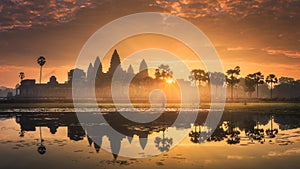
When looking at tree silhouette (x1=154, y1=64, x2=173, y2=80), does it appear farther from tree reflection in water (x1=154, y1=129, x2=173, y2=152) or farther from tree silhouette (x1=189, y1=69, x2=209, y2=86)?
tree reflection in water (x1=154, y1=129, x2=173, y2=152)

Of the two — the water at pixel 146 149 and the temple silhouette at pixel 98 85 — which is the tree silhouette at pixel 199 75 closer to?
the temple silhouette at pixel 98 85

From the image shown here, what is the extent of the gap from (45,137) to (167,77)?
140636 millimetres

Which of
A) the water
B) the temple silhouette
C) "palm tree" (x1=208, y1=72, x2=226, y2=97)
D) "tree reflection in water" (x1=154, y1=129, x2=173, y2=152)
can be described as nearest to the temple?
the temple silhouette

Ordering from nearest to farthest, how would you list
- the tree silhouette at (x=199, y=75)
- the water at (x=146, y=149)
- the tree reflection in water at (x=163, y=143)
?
the water at (x=146, y=149) < the tree reflection in water at (x=163, y=143) < the tree silhouette at (x=199, y=75)

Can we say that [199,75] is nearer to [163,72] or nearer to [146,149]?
[163,72]

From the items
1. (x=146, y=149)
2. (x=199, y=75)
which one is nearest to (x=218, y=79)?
(x=199, y=75)

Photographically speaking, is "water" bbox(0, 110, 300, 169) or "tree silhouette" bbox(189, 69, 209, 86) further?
"tree silhouette" bbox(189, 69, 209, 86)

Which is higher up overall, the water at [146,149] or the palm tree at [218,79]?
the palm tree at [218,79]

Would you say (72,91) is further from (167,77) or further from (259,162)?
(259,162)

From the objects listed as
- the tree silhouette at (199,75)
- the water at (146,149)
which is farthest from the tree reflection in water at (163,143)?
the tree silhouette at (199,75)

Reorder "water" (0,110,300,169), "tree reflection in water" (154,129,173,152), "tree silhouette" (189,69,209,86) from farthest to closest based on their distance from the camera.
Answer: "tree silhouette" (189,69,209,86)
"tree reflection in water" (154,129,173,152)
"water" (0,110,300,169)

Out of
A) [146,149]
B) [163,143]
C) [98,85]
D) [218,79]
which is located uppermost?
[218,79]

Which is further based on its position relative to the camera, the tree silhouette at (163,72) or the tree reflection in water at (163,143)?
the tree silhouette at (163,72)

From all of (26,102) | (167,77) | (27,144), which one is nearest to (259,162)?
(27,144)
